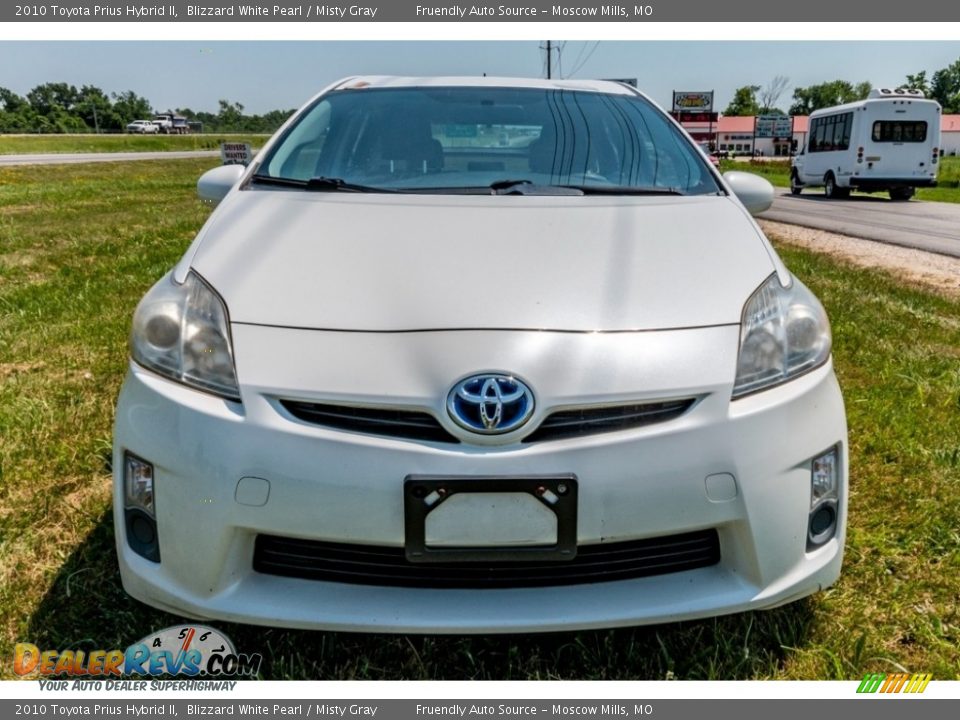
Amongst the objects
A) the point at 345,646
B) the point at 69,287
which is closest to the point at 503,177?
the point at 345,646

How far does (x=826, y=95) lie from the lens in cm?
10294

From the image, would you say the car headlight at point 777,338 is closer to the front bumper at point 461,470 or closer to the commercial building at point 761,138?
the front bumper at point 461,470

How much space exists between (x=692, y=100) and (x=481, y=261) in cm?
5872

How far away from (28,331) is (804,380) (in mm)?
4519

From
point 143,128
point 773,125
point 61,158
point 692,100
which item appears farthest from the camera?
point 143,128

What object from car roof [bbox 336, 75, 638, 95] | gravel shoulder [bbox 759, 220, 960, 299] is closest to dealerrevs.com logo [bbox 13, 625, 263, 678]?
car roof [bbox 336, 75, 638, 95]

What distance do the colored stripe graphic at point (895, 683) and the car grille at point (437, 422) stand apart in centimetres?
87

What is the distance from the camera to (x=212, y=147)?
56.6 meters

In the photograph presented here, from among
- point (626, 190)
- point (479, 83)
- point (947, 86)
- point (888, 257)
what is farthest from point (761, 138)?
point (626, 190)

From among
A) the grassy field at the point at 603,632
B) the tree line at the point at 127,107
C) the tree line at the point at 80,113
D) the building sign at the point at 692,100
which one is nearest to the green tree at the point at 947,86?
the tree line at the point at 127,107

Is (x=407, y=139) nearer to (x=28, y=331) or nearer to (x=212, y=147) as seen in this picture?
(x=28, y=331)

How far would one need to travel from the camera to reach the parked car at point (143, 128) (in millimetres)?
79113

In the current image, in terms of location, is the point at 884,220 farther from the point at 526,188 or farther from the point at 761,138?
the point at 761,138

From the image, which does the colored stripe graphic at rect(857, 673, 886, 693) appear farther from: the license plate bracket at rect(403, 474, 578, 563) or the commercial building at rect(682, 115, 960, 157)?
the commercial building at rect(682, 115, 960, 157)
